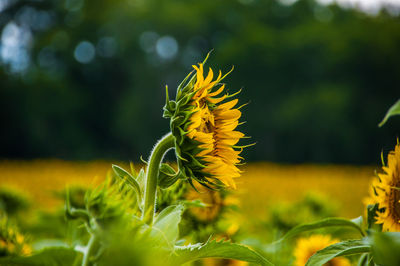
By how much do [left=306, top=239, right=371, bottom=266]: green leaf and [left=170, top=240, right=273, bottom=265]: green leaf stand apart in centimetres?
6

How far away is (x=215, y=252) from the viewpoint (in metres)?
0.46

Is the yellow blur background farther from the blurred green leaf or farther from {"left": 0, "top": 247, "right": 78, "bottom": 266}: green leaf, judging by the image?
the blurred green leaf

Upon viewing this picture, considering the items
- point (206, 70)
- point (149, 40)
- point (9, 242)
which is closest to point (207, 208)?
point (9, 242)

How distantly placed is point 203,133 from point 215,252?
0.12m

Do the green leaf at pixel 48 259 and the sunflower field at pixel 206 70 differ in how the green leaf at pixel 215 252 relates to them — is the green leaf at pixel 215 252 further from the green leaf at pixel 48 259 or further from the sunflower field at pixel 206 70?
the sunflower field at pixel 206 70

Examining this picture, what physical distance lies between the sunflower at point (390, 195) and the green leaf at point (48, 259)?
1.15 ft

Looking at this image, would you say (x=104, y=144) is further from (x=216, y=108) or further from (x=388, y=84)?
(x=216, y=108)

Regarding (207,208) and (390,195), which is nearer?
(390,195)

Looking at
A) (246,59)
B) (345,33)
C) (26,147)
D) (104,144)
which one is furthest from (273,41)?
(26,147)

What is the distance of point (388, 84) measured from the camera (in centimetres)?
1255

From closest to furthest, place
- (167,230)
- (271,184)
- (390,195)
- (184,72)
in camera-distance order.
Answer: (167,230) → (390,195) → (271,184) → (184,72)

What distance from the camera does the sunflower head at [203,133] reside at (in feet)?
1.61

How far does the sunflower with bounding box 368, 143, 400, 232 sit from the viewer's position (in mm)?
553

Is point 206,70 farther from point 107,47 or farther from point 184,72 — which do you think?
point 107,47
